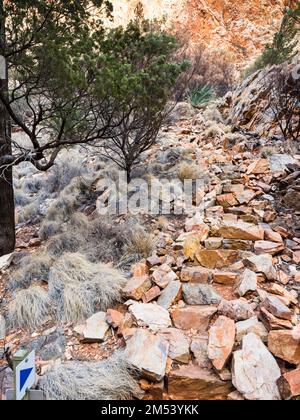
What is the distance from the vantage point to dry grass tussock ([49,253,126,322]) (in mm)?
3074

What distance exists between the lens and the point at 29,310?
311 cm

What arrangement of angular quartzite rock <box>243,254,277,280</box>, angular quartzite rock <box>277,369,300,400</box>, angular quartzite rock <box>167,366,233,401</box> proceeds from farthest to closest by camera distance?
1. angular quartzite rock <box>243,254,277,280</box>
2. angular quartzite rock <box>167,366,233,401</box>
3. angular quartzite rock <box>277,369,300,400</box>

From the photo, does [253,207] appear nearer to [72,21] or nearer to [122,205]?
[122,205]

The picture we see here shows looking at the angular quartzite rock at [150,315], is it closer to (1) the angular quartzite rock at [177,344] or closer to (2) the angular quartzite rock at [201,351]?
(1) the angular quartzite rock at [177,344]

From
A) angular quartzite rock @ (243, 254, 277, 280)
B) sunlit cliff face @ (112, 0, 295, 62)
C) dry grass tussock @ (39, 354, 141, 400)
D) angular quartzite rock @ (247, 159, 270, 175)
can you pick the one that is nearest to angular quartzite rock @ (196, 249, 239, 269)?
angular quartzite rock @ (243, 254, 277, 280)

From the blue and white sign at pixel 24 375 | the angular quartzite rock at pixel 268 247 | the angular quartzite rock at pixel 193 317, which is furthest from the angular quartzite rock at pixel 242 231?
the blue and white sign at pixel 24 375

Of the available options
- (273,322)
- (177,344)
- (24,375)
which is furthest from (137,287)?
(24,375)

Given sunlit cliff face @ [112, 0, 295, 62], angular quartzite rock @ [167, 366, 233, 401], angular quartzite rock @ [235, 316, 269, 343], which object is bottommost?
angular quartzite rock @ [167, 366, 233, 401]

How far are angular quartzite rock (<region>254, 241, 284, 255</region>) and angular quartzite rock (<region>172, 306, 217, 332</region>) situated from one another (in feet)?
3.56

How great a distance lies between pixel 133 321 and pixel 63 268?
1172 millimetres

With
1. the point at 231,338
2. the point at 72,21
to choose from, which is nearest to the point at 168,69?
the point at 72,21

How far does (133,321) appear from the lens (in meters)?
2.82

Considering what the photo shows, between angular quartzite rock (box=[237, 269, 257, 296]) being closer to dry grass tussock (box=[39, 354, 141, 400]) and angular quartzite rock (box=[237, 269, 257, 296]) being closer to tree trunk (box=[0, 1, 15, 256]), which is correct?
dry grass tussock (box=[39, 354, 141, 400])

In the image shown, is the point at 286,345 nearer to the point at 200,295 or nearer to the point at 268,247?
the point at 200,295
